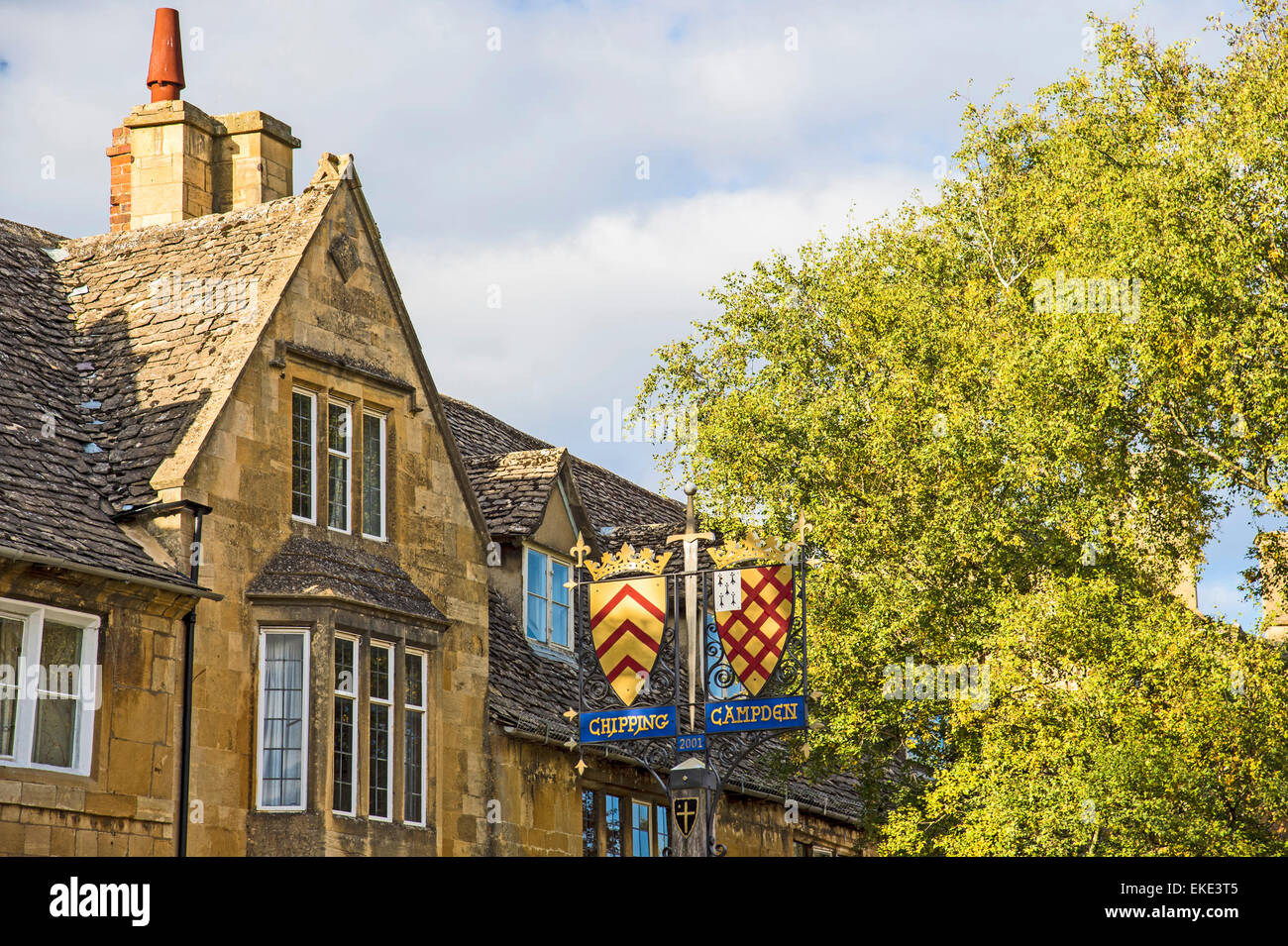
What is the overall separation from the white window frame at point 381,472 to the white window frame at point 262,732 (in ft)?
6.69

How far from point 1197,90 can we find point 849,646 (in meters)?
9.84

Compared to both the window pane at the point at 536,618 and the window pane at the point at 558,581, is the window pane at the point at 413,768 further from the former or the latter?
the window pane at the point at 558,581

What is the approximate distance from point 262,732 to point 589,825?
6500 millimetres

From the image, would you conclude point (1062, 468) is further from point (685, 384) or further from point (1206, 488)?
point (685, 384)

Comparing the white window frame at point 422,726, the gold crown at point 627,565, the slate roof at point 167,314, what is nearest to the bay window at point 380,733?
the white window frame at point 422,726

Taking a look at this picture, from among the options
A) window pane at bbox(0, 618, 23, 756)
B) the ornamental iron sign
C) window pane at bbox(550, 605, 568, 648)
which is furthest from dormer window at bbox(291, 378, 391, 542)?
window pane at bbox(550, 605, 568, 648)

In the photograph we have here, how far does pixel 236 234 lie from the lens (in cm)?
2188

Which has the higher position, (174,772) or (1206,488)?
(1206,488)

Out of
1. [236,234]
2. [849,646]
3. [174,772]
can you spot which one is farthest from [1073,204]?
[174,772]

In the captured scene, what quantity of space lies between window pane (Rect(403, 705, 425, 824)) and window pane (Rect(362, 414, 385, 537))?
2.22 meters

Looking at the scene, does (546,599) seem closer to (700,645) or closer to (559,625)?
(559,625)

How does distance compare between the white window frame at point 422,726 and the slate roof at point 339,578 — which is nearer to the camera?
the slate roof at point 339,578

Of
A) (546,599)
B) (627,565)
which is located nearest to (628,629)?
(627,565)

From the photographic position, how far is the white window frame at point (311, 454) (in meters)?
19.7
